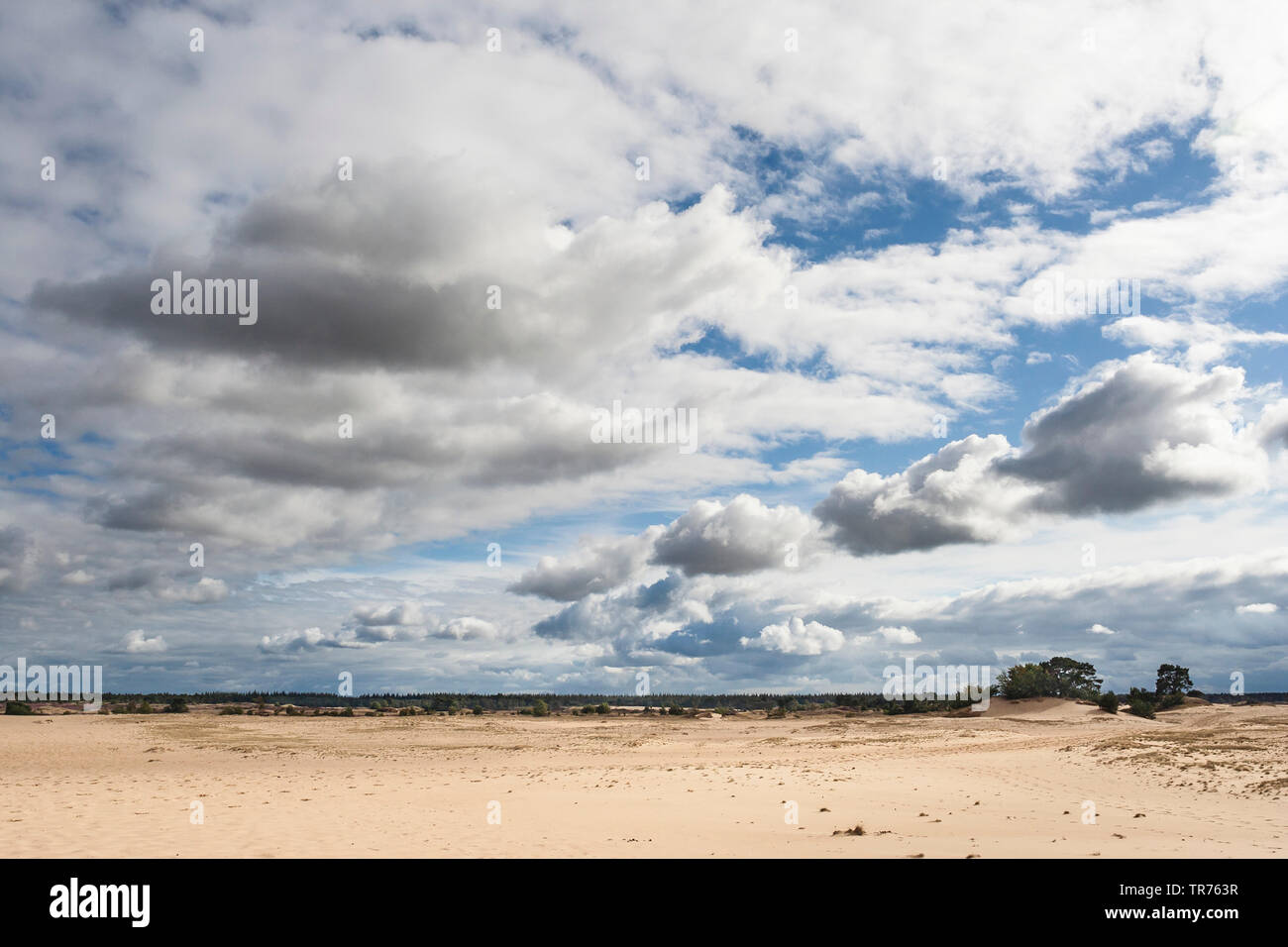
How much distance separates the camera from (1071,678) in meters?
122

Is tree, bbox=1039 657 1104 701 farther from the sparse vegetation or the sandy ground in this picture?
the sandy ground

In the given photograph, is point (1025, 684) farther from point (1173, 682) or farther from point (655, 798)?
point (655, 798)

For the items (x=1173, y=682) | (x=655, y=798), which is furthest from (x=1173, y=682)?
(x=655, y=798)

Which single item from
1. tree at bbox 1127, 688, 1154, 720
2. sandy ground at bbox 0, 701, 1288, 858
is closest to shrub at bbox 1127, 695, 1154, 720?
tree at bbox 1127, 688, 1154, 720

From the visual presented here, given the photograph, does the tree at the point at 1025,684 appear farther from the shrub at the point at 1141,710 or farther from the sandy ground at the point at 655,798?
the sandy ground at the point at 655,798

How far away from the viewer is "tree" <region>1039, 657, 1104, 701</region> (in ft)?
357

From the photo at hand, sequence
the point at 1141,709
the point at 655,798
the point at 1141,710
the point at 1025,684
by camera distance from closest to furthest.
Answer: the point at 655,798
the point at 1141,710
the point at 1141,709
the point at 1025,684

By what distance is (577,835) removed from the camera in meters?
19.9

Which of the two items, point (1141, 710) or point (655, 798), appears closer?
point (655, 798)

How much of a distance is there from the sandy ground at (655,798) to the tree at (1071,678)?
187 feet

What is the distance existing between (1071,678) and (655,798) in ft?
377

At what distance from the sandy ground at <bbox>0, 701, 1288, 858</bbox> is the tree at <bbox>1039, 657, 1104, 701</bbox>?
56958 mm
